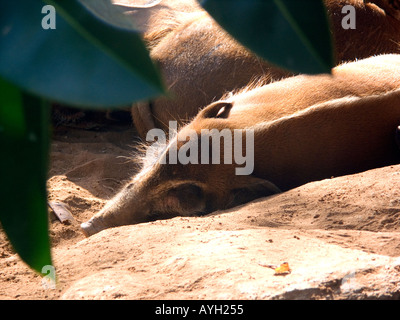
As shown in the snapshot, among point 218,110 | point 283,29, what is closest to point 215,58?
point 218,110

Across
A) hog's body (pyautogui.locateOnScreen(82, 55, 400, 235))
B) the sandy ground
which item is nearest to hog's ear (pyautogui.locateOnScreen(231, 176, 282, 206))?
hog's body (pyautogui.locateOnScreen(82, 55, 400, 235))

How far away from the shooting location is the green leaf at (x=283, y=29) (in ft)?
1.05

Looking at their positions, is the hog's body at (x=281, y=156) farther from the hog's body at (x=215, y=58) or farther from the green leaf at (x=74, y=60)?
the green leaf at (x=74, y=60)

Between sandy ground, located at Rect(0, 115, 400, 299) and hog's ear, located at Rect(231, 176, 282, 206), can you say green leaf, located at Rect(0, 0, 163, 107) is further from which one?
hog's ear, located at Rect(231, 176, 282, 206)

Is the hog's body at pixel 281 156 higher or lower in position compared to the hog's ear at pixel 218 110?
lower

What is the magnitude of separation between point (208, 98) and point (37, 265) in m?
3.52

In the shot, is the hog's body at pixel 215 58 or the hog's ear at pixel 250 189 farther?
the hog's body at pixel 215 58

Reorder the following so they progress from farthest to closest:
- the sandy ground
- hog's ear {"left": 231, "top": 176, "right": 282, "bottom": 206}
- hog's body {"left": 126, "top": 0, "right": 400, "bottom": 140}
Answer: hog's body {"left": 126, "top": 0, "right": 400, "bottom": 140} < hog's ear {"left": 231, "top": 176, "right": 282, "bottom": 206} < the sandy ground

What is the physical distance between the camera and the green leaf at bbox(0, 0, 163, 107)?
0.29 meters

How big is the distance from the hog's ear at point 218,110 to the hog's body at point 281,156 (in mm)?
87

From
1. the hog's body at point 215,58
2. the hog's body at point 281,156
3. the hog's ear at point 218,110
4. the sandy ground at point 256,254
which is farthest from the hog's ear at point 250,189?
the hog's body at point 215,58

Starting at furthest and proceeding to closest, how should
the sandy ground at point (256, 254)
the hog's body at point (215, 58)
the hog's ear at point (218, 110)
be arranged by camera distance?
1. the hog's body at point (215, 58)
2. the hog's ear at point (218, 110)
3. the sandy ground at point (256, 254)

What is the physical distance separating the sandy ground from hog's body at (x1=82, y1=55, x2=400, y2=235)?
0.30m

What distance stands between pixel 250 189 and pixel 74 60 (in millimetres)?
2494
